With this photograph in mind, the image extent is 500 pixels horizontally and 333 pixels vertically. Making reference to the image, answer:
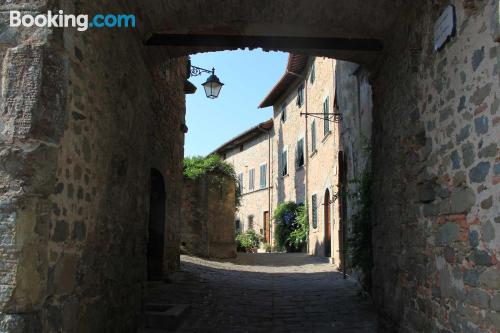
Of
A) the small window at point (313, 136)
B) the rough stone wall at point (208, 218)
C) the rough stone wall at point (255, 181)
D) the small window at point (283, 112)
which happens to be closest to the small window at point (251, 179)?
the rough stone wall at point (255, 181)

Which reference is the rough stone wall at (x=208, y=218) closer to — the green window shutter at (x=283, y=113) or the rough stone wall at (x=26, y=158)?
the green window shutter at (x=283, y=113)

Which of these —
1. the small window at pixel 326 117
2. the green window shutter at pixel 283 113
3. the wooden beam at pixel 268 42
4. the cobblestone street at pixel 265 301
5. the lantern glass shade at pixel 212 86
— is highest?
the green window shutter at pixel 283 113

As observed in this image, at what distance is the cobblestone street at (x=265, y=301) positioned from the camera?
240 inches

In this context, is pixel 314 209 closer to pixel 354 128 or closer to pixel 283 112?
pixel 283 112

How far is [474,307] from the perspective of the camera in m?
3.38

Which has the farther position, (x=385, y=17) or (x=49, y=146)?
(x=385, y=17)

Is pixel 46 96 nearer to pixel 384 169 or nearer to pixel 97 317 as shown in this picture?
pixel 97 317

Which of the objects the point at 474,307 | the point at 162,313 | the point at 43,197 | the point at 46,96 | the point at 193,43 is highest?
the point at 193,43

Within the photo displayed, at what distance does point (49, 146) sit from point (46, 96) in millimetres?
324

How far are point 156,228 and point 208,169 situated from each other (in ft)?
16.1

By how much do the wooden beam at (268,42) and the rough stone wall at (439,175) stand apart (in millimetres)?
397

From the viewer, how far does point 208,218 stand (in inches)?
517

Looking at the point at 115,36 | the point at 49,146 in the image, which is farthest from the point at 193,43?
the point at 49,146

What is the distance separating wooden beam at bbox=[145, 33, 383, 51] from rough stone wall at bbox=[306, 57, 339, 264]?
6910 millimetres
